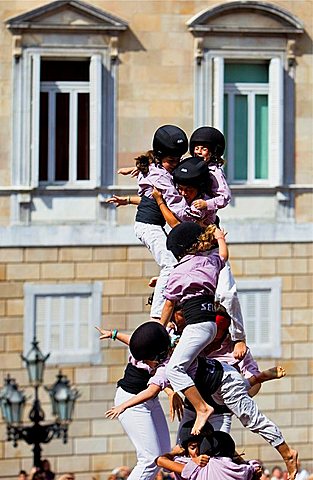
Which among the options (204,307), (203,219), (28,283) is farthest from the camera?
(28,283)

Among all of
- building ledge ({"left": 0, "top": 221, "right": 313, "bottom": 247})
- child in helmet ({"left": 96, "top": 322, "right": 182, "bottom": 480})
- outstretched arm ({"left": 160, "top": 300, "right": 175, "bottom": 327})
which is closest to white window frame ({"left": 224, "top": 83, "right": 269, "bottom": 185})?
building ledge ({"left": 0, "top": 221, "right": 313, "bottom": 247})

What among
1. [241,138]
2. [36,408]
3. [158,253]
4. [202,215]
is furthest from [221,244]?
[241,138]

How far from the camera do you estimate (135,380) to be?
13.7m

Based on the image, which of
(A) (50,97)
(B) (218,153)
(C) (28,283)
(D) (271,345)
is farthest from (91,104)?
(B) (218,153)

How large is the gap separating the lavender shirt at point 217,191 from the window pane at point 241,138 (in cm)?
1456

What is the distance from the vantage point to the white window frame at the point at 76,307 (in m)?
27.8

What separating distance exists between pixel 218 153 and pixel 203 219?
54cm

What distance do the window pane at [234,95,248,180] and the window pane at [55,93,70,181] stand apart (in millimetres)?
2756

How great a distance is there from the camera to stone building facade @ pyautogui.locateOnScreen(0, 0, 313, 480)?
27.7 m

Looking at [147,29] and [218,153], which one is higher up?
[147,29]

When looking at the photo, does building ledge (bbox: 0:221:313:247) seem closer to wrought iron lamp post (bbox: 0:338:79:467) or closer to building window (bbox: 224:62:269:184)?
building window (bbox: 224:62:269:184)

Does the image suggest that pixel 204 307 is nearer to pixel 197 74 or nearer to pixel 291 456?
pixel 291 456

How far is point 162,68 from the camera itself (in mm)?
28078

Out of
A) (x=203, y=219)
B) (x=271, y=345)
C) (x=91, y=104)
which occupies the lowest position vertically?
(x=271, y=345)
